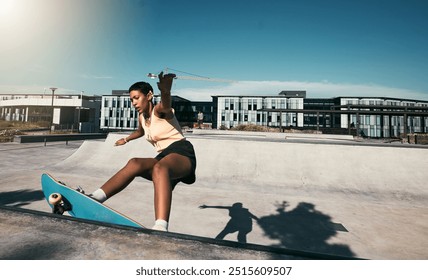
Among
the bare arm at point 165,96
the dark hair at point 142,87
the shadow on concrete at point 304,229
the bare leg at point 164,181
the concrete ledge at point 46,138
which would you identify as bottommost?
the shadow on concrete at point 304,229

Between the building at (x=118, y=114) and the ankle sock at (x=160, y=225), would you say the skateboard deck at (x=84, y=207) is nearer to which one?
the ankle sock at (x=160, y=225)

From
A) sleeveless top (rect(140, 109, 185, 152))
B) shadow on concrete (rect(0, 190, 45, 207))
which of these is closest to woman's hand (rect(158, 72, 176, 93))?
sleeveless top (rect(140, 109, 185, 152))

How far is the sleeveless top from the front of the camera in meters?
2.45

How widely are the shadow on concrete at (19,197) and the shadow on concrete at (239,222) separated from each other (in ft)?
14.8

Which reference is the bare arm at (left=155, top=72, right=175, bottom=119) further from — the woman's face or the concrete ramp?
the concrete ramp

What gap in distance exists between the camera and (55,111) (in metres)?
49.2

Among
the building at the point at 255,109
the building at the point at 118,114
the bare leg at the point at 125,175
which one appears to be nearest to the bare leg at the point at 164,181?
the bare leg at the point at 125,175

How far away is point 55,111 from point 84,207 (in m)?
58.4

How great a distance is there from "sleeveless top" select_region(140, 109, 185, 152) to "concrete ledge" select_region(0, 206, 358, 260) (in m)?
0.99

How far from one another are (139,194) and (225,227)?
10.8 ft

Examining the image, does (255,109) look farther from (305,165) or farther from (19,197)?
(19,197)

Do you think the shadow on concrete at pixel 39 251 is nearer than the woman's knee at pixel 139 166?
Yes

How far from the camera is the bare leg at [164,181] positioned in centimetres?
187

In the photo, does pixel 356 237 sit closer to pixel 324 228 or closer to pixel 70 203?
pixel 324 228
